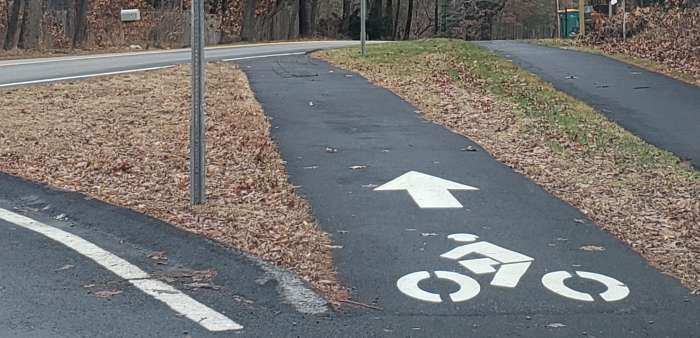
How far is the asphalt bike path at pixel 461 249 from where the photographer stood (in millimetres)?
5801

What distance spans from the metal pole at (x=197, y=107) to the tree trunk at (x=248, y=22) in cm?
3251

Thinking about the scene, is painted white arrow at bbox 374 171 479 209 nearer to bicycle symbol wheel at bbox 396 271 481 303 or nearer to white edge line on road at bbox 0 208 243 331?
bicycle symbol wheel at bbox 396 271 481 303

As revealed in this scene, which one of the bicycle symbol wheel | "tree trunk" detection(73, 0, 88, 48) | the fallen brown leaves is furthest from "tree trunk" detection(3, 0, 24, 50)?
the bicycle symbol wheel

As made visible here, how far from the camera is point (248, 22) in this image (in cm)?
4153

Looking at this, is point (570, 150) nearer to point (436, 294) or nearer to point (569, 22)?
point (436, 294)

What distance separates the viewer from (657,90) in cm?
1759

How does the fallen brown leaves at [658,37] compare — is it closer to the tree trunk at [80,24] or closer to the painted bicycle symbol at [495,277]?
the painted bicycle symbol at [495,277]

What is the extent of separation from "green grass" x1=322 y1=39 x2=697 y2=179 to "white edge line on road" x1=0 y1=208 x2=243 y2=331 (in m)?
5.57

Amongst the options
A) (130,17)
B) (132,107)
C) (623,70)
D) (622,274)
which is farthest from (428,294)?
(623,70)

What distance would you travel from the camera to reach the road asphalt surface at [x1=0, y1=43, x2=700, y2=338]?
567 cm

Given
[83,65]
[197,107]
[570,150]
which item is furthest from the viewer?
[83,65]

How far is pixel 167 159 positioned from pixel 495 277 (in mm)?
4945

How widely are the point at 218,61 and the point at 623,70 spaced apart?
27.2 feet

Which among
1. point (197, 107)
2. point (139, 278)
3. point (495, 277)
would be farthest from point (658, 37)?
point (139, 278)
